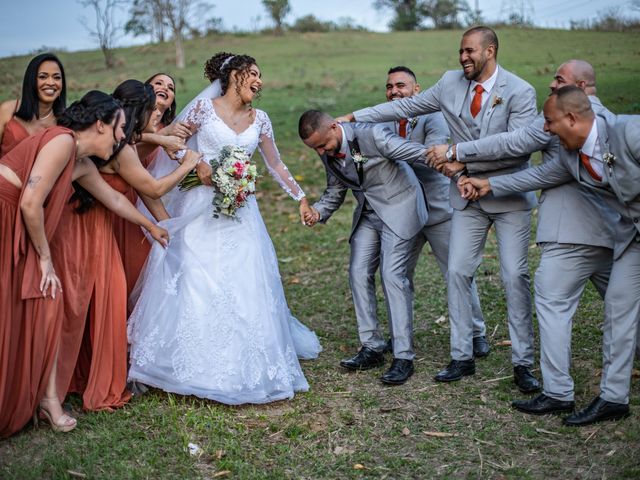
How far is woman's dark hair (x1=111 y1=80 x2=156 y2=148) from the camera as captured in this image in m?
6.22

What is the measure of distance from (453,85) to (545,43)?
1109cm

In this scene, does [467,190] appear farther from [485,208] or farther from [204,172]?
[204,172]

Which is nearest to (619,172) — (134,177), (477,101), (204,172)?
(477,101)

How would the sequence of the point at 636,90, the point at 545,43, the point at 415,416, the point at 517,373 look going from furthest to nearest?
the point at 545,43 < the point at 636,90 < the point at 517,373 < the point at 415,416

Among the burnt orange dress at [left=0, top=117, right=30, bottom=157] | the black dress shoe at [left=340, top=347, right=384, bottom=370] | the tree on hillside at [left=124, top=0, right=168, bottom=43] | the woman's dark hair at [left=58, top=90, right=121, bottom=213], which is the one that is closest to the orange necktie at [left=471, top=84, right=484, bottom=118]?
the black dress shoe at [left=340, top=347, right=384, bottom=370]

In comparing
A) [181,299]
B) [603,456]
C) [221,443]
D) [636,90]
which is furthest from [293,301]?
[636,90]

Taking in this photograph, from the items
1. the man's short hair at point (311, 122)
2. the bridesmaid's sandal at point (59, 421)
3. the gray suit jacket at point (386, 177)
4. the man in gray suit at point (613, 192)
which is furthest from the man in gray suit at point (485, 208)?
the bridesmaid's sandal at point (59, 421)

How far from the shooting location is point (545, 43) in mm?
16516

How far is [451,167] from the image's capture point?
255 inches

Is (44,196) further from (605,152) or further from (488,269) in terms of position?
(488,269)

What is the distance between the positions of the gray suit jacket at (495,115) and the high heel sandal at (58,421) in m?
3.55

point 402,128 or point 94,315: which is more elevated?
point 402,128

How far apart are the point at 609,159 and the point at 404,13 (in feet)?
134

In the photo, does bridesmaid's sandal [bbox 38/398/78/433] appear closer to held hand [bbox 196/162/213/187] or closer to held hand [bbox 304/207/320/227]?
held hand [bbox 196/162/213/187]
